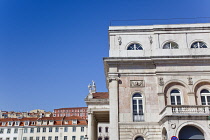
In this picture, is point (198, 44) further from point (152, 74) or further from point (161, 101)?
point (161, 101)

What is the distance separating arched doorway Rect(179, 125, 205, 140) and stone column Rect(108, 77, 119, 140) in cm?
576

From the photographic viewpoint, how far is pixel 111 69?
82.5 ft

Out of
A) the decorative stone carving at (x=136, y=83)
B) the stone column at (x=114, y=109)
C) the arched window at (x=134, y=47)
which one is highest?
the arched window at (x=134, y=47)

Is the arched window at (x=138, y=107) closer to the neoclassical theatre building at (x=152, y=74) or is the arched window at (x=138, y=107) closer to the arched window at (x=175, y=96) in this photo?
the neoclassical theatre building at (x=152, y=74)

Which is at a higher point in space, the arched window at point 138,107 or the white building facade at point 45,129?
the white building facade at point 45,129

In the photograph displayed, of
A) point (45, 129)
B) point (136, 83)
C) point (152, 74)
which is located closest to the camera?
point (136, 83)

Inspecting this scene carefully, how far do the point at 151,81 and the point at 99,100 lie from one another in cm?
1014

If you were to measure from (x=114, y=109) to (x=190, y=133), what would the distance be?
23.0 feet

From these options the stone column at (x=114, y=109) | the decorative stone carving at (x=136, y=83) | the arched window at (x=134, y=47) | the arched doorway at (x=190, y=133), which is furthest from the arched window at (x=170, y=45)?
the arched doorway at (x=190, y=133)

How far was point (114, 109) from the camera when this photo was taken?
2389 cm

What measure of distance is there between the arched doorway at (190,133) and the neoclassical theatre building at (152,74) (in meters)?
1.51

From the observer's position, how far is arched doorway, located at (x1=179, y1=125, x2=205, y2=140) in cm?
2062

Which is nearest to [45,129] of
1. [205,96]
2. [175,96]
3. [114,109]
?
[114,109]

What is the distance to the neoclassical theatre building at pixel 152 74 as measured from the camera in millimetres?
23422
